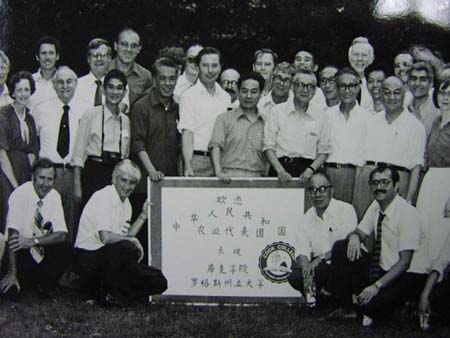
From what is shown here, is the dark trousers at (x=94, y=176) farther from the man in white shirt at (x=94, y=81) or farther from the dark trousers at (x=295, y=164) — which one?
the dark trousers at (x=295, y=164)

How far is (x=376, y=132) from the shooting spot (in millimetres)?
5945

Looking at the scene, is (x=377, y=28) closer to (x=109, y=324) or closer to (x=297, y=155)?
(x=297, y=155)

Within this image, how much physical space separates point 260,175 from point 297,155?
0.38 metres

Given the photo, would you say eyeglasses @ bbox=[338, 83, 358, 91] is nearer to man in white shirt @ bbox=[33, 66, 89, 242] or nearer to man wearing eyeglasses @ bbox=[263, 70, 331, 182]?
man wearing eyeglasses @ bbox=[263, 70, 331, 182]

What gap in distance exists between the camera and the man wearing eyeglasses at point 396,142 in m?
5.90

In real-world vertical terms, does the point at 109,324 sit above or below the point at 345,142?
below

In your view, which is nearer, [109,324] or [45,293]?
[109,324]

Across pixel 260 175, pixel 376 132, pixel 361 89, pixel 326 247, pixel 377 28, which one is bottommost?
pixel 326 247

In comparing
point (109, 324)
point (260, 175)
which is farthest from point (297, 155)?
point (109, 324)

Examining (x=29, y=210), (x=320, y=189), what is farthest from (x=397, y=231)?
(x=29, y=210)

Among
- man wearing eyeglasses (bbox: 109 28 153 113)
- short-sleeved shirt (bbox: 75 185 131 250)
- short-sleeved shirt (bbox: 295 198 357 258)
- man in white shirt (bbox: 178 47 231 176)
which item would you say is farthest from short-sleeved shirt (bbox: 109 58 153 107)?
short-sleeved shirt (bbox: 295 198 357 258)

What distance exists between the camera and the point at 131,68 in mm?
6117

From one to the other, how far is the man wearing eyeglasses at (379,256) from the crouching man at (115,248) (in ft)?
5.33

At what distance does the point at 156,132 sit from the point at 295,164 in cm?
127
